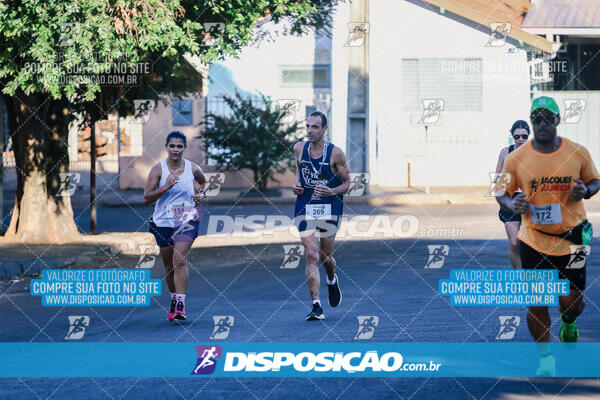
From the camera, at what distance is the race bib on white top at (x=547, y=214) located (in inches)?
269

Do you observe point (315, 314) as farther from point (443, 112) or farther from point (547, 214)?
point (443, 112)

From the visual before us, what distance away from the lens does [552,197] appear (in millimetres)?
6848

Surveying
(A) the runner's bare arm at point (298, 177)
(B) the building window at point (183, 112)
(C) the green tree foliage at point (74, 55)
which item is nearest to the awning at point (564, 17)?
(B) the building window at point (183, 112)

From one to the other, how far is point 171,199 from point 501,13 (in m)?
21.9

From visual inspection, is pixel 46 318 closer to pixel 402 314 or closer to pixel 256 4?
pixel 402 314

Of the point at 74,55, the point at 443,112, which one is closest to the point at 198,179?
the point at 74,55

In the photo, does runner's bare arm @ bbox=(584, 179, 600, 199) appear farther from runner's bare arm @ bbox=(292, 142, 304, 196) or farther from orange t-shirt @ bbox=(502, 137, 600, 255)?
runner's bare arm @ bbox=(292, 142, 304, 196)

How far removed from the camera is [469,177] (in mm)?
30188

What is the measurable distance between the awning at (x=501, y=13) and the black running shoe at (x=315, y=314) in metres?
20.1

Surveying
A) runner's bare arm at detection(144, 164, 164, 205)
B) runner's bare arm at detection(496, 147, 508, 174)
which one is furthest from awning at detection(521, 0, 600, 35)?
runner's bare arm at detection(144, 164, 164, 205)

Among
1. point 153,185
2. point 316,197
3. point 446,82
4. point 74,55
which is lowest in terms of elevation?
point 316,197

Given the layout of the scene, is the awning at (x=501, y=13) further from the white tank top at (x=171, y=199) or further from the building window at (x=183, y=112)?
the white tank top at (x=171, y=199)

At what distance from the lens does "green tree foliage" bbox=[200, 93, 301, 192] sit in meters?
27.3

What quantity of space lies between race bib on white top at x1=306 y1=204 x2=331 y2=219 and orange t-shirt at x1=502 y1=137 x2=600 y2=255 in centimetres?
319
